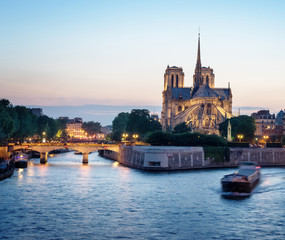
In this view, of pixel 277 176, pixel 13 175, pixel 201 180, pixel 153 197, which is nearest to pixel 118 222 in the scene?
pixel 153 197

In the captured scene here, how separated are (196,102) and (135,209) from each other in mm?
116771

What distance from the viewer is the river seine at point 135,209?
33094 mm

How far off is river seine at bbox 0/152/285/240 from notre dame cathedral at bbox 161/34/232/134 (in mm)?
85736

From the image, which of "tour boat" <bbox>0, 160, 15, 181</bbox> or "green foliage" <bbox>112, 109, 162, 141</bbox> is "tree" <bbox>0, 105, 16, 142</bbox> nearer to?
"tour boat" <bbox>0, 160, 15, 181</bbox>

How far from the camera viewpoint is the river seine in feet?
109

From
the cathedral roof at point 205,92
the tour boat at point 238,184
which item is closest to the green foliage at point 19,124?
the cathedral roof at point 205,92

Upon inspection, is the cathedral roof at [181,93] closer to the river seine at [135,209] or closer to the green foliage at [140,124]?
the green foliage at [140,124]

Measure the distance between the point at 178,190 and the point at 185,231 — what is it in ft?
57.6

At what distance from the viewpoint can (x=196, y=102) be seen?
15525cm

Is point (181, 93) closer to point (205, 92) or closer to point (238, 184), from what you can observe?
point (205, 92)

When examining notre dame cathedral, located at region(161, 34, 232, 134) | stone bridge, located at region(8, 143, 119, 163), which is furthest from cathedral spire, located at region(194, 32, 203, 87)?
stone bridge, located at region(8, 143, 119, 163)

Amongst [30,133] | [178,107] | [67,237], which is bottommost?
[67,237]

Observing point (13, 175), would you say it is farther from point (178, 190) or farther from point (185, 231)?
point (185, 231)

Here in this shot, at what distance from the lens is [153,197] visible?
4691 centimetres
